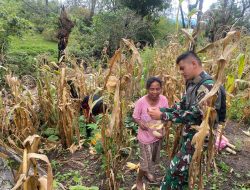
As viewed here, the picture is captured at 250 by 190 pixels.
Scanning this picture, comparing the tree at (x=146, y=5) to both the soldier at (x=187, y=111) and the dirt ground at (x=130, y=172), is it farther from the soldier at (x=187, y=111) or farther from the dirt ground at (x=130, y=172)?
the soldier at (x=187, y=111)

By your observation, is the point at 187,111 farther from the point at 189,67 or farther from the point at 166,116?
the point at 189,67

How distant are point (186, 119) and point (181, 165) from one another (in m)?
0.38

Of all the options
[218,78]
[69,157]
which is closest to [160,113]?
[218,78]

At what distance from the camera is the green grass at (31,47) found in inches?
360

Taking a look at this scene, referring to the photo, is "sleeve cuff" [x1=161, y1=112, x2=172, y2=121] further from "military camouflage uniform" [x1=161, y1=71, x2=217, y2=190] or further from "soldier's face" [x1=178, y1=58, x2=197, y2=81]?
"soldier's face" [x1=178, y1=58, x2=197, y2=81]

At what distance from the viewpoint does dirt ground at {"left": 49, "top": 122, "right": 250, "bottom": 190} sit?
281 centimetres

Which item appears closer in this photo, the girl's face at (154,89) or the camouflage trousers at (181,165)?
the camouflage trousers at (181,165)

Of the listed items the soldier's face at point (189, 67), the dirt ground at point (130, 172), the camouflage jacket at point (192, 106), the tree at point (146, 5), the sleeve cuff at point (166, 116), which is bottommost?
the dirt ground at point (130, 172)

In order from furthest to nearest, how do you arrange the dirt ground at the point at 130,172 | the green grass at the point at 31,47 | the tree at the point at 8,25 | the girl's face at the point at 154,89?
the green grass at the point at 31,47 < the tree at the point at 8,25 < the dirt ground at the point at 130,172 < the girl's face at the point at 154,89

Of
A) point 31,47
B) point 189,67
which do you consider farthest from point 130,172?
point 31,47

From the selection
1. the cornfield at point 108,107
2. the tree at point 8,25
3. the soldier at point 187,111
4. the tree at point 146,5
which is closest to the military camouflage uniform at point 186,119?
the soldier at point 187,111

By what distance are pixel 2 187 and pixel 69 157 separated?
176 cm

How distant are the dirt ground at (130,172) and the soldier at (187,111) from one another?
624 mm

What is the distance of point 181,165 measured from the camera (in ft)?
7.19
